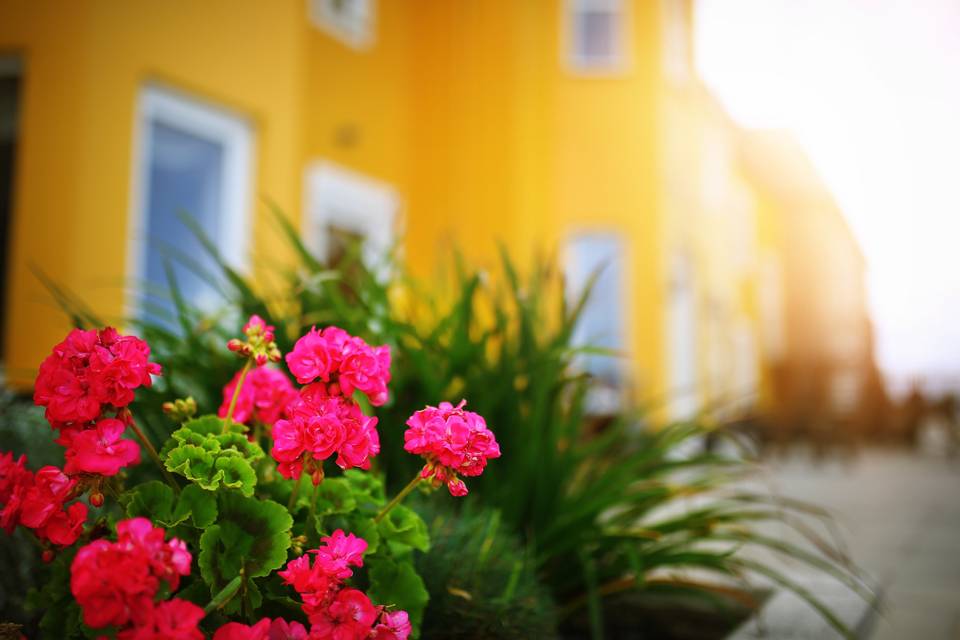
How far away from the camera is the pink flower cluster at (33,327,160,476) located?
1.01 metres

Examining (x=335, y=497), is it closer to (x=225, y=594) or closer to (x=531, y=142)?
(x=225, y=594)

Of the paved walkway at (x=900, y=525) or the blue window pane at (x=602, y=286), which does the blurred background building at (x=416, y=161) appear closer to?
the blue window pane at (x=602, y=286)

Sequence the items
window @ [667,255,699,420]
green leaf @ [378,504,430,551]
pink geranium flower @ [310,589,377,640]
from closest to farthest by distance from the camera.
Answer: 1. pink geranium flower @ [310,589,377,640]
2. green leaf @ [378,504,430,551]
3. window @ [667,255,699,420]

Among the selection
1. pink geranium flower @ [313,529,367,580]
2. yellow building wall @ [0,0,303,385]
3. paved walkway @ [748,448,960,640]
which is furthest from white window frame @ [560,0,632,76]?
pink geranium flower @ [313,529,367,580]

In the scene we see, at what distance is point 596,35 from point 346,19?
11.8ft

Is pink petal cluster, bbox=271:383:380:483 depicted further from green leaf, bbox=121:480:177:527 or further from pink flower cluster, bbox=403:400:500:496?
green leaf, bbox=121:480:177:527

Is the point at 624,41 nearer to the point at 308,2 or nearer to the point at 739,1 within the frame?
the point at 308,2

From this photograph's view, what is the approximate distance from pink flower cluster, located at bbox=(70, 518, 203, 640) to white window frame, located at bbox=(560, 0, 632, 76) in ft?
33.7

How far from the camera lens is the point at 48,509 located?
1.04m

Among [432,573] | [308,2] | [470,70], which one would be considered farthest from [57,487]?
[470,70]

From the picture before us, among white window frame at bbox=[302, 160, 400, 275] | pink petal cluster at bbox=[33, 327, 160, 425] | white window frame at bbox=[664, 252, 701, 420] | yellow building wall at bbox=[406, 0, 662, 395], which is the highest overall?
yellow building wall at bbox=[406, 0, 662, 395]

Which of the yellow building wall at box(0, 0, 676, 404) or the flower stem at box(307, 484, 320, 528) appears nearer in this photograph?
the flower stem at box(307, 484, 320, 528)

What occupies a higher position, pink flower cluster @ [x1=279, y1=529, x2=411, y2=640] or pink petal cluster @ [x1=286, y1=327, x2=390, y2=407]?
pink petal cluster @ [x1=286, y1=327, x2=390, y2=407]

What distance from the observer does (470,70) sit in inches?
400
